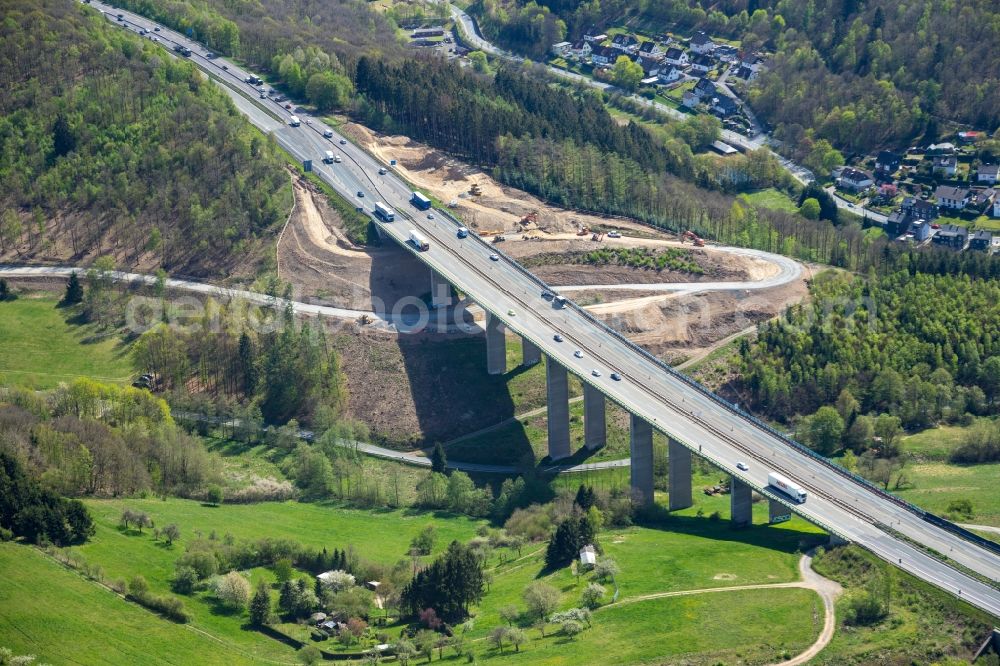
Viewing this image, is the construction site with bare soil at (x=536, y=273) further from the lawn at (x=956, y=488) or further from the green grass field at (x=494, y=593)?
the lawn at (x=956, y=488)

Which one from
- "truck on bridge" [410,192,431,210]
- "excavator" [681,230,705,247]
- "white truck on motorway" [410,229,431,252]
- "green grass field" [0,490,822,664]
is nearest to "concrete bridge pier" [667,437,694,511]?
"green grass field" [0,490,822,664]

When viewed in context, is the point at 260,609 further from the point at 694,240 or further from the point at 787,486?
the point at 694,240

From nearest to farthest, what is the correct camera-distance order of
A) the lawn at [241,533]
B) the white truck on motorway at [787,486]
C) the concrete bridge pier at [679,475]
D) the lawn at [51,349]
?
1. the lawn at [241,533]
2. the white truck on motorway at [787,486]
3. the concrete bridge pier at [679,475]
4. the lawn at [51,349]

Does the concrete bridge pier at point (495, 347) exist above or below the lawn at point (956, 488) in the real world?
above

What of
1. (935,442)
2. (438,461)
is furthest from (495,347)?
(935,442)

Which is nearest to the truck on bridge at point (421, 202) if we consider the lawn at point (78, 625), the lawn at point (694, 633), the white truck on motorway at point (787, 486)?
the white truck on motorway at point (787, 486)

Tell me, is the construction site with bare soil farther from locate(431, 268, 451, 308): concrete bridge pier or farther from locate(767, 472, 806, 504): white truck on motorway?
locate(767, 472, 806, 504): white truck on motorway
